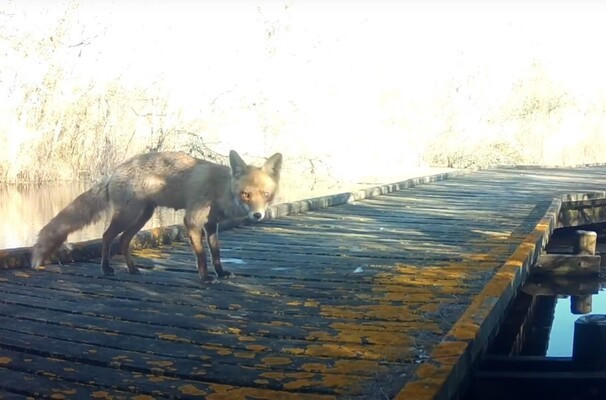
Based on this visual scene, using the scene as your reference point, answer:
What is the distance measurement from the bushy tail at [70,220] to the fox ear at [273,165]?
1.07 meters

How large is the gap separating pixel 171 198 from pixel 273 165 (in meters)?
0.71

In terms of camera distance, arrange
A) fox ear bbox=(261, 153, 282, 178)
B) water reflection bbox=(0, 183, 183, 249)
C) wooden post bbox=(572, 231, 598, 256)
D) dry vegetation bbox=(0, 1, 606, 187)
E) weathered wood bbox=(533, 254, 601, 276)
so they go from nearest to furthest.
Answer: fox ear bbox=(261, 153, 282, 178) < weathered wood bbox=(533, 254, 601, 276) < wooden post bbox=(572, 231, 598, 256) < water reflection bbox=(0, 183, 183, 249) < dry vegetation bbox=(0, 1, 606, 187)

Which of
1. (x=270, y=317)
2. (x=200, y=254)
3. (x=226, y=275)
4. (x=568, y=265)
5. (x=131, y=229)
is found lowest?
(x=568, y=265)

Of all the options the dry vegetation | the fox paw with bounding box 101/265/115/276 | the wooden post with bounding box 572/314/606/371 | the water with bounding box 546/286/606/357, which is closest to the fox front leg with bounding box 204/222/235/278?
the fox paw with bounding box 101/265/115/276

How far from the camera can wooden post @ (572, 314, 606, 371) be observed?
3912 mm

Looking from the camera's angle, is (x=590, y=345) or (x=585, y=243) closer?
(x=590, y=345)

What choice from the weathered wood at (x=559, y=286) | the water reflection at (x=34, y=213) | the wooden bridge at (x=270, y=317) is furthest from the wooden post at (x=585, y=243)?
Result: the water reflection at (x=34, y=213)

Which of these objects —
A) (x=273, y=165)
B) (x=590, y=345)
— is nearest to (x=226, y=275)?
(x=273, y=165)

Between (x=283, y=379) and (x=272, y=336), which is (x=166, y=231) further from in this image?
(x=283, y=379)

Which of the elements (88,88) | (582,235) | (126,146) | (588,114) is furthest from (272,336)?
(588,114)

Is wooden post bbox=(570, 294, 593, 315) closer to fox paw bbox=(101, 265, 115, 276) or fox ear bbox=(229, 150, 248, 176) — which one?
fox ear bbox=(229, 150, 248, 176)

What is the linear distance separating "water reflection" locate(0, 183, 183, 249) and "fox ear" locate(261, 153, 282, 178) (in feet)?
17.2

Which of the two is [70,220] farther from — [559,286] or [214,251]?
[559,286]

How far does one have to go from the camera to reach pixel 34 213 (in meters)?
12.3
